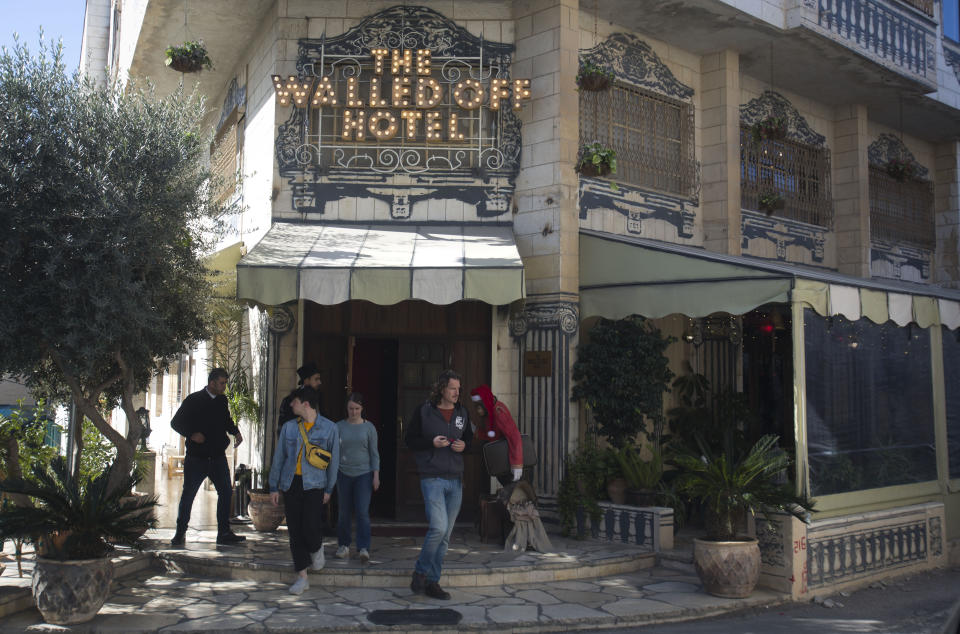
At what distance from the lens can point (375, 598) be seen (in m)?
7.25

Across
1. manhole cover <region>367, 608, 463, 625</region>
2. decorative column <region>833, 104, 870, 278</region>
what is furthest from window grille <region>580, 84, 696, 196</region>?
manhole cover <region>367, 608, 463, 625</region>

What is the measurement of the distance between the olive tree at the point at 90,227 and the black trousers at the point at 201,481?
31.5 inches

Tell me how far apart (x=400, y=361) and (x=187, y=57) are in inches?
198

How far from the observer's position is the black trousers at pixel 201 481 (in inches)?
348

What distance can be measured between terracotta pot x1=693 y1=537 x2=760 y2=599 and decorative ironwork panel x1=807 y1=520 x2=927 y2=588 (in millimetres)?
823

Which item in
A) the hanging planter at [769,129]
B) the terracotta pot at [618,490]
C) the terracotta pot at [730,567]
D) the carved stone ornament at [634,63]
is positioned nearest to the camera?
the terracotta pot at [730,567]

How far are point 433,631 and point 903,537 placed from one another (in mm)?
5767

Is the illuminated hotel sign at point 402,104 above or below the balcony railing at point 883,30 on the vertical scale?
below

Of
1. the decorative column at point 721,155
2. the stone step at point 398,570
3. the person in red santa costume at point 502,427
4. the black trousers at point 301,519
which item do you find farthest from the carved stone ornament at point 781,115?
the black trousers at point 301,519

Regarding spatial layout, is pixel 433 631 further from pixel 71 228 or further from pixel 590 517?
pixel 71 228

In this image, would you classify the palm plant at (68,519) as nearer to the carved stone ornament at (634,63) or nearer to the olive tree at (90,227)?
the olive tree at (90,227)

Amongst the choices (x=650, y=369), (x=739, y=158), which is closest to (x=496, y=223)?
(x=650, y=369)

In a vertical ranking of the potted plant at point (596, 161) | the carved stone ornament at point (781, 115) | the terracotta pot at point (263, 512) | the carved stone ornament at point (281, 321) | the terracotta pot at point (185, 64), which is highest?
the carved stone ornament at point (781, 115)

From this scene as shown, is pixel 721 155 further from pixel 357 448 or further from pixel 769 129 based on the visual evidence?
pixel 357 448
